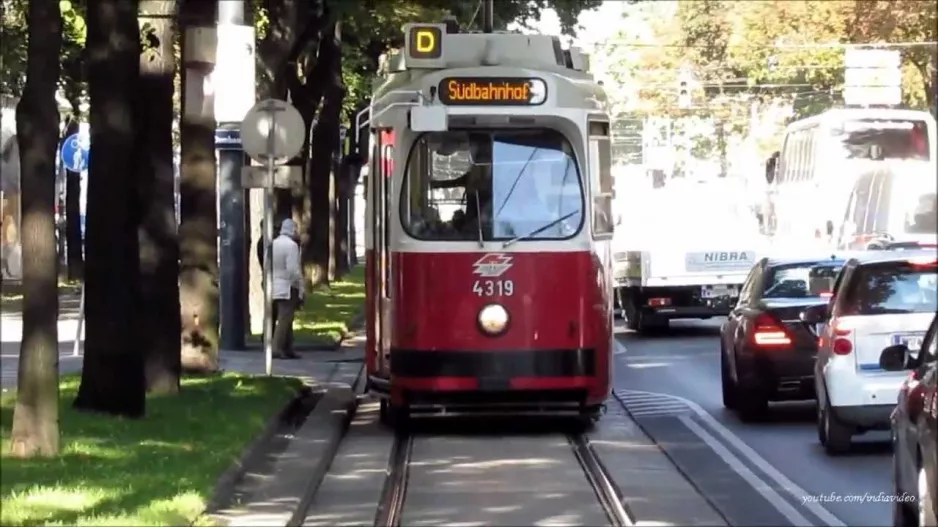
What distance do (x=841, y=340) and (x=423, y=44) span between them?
15.6 feet

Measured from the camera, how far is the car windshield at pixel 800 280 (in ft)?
61.9

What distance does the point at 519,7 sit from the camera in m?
38.3

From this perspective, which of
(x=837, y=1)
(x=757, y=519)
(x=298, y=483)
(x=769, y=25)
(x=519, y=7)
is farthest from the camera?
(x=769, y=25)

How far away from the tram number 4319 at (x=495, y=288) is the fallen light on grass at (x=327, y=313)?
11.9 metres

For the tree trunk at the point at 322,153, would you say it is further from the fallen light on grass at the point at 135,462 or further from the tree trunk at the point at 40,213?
the tree trunk at the point at 40,213

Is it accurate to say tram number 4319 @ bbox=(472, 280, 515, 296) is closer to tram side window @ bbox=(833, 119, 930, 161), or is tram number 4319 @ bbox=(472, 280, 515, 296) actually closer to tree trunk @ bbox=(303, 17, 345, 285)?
tree trunk @ bbox=(303, 17, 345, 285)

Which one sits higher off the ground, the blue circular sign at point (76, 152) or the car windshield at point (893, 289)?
the blue circular sign at point (76, 152)

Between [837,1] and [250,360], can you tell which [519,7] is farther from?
[250,360]

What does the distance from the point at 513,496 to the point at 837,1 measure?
102 ft

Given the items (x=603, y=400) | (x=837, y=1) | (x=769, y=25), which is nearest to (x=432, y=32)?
(x=603, y=400)

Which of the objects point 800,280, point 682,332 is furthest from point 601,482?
point 682,332

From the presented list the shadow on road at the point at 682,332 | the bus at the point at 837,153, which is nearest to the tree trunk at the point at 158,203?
the shadow on road at the point at 682,332

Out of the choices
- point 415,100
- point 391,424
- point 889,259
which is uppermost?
point 415,100

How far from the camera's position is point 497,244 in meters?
16.4
